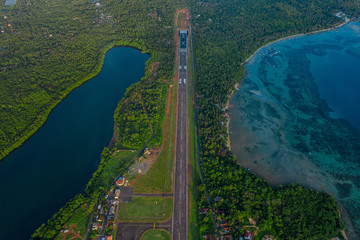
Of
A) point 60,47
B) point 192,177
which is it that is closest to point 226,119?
point 192,177

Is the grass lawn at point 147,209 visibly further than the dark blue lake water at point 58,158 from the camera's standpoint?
No

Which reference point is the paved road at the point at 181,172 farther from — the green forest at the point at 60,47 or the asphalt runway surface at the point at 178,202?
the green forest at the point at 60,47

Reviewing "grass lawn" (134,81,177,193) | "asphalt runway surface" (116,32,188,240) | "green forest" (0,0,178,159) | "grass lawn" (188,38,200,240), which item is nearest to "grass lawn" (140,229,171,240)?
"asphalt runway surface" (116,32,188,240)

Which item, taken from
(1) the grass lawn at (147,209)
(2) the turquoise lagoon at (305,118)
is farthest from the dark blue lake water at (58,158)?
(2) the turquoise lagoon at (305,118)

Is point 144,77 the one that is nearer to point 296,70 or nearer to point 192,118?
point 192,118

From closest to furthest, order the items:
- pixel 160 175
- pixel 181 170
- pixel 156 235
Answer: pixel 156 235 < pixel 160 175 < pixel 181 170

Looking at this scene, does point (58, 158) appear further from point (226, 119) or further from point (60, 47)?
point (60, 47)

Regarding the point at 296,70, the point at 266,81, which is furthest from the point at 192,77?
the point at 296,70
